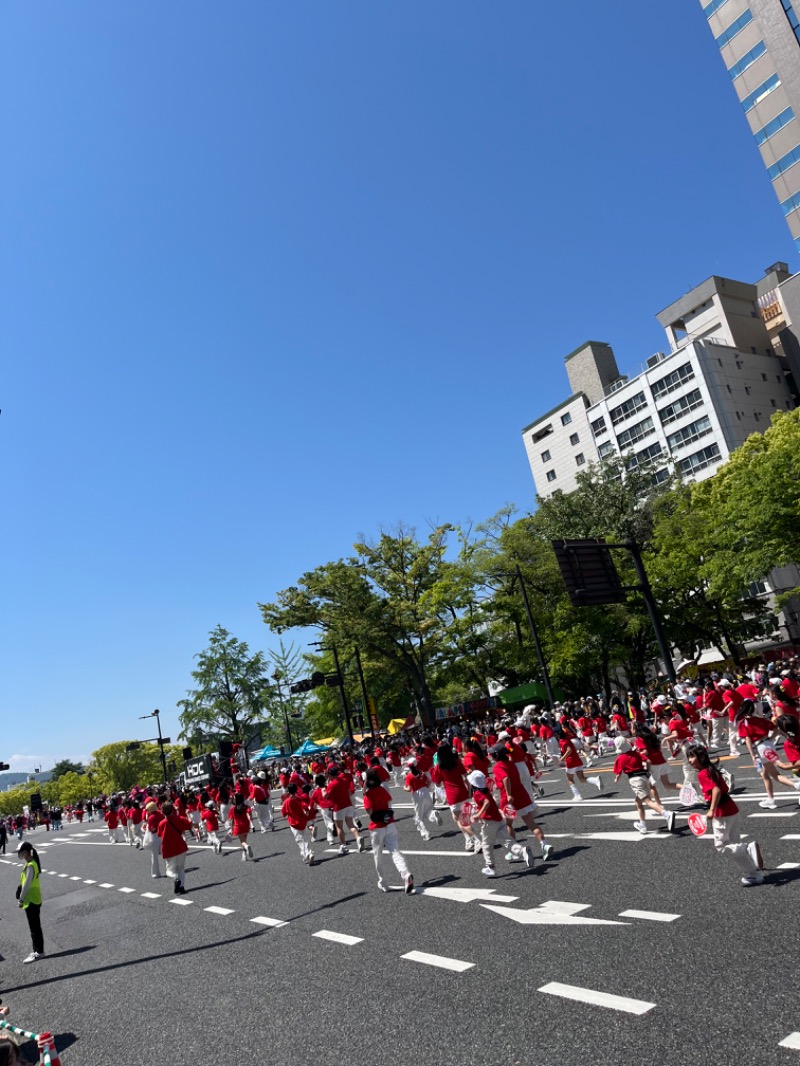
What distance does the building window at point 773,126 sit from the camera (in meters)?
50.1

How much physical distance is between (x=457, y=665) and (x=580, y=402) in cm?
4080

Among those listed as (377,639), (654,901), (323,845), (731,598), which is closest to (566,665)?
(731,598)

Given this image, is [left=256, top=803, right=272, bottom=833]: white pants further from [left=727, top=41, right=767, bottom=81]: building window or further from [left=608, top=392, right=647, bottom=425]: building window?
[left=608, top=392, right=647, bottom=425]: building window

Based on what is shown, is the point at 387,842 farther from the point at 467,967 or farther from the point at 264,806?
the point at 264,806

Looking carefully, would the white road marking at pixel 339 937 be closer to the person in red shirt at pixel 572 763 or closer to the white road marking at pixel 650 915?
the white road marking at pixel 650 915

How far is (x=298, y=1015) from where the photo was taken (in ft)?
21.7

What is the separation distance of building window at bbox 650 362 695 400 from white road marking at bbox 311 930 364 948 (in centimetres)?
6618

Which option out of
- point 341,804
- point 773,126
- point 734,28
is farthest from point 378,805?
point 734,28

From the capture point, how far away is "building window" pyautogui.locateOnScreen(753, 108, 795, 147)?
50094 millimetres

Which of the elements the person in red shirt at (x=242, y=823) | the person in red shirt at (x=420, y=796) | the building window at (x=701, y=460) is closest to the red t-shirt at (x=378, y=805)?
the person in red shirt at (x=420, y=796)

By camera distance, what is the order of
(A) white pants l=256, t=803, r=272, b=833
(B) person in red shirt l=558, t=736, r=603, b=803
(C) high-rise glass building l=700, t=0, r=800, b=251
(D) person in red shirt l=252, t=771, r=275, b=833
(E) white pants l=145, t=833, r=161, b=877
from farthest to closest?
(C) high-rise glass building l=700, t=0, r=800, b=251, (A) white pants l=256, t=803, r=272, b=833, (D) person in red shirt l=252, t=771, r=275, b=833, (E) white pants l=145, t=833, r=161, b=877, (B) person in red shirt l=558, t=736, r=603, b=803

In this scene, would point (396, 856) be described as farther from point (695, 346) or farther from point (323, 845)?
point (695, 346)

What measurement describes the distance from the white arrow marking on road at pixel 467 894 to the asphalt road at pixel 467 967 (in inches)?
2.0

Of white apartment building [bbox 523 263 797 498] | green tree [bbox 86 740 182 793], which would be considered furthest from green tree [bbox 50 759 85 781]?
white apartment building [bbox 523 263 797 498]
